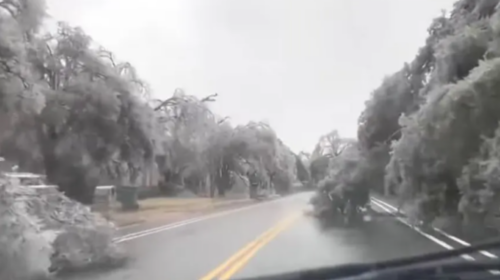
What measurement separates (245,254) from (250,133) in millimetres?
1996

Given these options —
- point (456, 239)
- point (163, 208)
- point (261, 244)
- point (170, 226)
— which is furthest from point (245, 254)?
point (456, 239)

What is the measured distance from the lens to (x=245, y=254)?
596 cm

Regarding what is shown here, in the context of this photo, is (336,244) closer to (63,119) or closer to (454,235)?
(454,235)

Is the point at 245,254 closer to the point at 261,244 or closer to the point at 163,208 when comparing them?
the point at 261,244

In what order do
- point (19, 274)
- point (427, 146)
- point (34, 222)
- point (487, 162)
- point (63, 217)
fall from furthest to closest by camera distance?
point (427, 146)
point (487, 162)
point (63, 217)
point (34, 222)
point (19, 274)

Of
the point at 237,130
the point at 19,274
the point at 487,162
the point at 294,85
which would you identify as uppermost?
the point at 294,85

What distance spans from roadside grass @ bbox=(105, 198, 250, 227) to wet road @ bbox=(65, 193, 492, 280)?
164mm

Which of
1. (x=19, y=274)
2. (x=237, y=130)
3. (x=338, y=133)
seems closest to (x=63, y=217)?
(x=19, y=274)

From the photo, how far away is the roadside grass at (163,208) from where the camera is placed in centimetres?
662

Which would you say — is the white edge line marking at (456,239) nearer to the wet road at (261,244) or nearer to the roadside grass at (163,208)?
the wet road at (261,244)

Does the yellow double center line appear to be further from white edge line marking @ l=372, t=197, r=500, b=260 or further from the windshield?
white edge line marking @ l=372, t=197, r=500, b=260

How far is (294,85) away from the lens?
7.48 meters

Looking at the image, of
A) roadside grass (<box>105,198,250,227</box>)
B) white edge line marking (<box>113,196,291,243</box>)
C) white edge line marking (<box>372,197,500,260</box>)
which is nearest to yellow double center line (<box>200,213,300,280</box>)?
white edge line marking (<box>113,196,291,243</box>)

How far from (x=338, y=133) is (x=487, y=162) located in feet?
6.44
